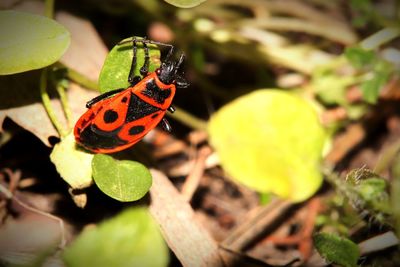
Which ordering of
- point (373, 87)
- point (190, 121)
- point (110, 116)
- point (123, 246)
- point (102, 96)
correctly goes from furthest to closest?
point (190, 121) → point (373, 87) → point (102, 96) → point (110, 116) → point (123, 246)

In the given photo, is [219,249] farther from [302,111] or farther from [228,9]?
[228,9]

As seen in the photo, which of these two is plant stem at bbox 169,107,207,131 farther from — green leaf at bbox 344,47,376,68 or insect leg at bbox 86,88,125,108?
green leaf at bbox 344,47,376,68

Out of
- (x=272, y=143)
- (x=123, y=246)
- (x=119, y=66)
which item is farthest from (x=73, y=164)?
(x=272, y=143)

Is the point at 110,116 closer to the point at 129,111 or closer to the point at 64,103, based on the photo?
the point at 129,111

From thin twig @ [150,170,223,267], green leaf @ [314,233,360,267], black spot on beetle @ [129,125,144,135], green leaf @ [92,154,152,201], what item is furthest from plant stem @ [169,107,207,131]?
green leaf @ [314,233,360,267]

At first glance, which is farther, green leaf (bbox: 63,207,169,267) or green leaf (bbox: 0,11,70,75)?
green leaf (bbox: 0,11,70,75)
